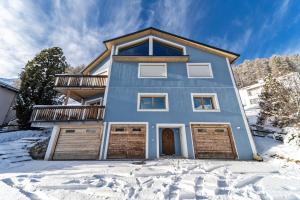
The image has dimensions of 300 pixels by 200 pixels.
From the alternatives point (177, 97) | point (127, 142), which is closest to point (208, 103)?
point (177, 97)

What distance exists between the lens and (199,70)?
40.2 ft

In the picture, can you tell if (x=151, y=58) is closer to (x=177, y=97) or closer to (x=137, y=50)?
(x=137, y=50)

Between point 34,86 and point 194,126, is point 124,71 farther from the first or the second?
point 34,86

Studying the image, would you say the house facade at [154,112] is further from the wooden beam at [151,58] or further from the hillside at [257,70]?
the hillside at [257,70]

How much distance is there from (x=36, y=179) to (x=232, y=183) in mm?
7023

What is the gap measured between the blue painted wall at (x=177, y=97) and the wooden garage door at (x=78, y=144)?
1.45 m

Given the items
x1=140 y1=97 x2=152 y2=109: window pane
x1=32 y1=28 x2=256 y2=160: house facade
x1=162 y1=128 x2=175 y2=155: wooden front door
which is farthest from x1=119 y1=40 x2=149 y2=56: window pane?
x1=162 y1=128 x2=175 y2=155: wooden front door

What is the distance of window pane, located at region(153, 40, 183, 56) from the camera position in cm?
1328

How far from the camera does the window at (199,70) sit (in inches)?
472

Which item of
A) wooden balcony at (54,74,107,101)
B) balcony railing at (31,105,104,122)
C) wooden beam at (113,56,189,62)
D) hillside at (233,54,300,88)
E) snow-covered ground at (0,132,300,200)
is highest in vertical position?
hillside at (233,54,300,88)

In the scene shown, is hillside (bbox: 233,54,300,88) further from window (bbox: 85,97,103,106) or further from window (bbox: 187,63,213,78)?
window (bbox: 85,97,103,106)

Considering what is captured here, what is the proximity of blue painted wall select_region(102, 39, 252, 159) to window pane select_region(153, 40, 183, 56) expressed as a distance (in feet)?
4.59

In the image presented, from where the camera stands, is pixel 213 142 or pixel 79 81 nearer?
pixel 213 142

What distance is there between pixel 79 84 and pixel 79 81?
0.89ft
